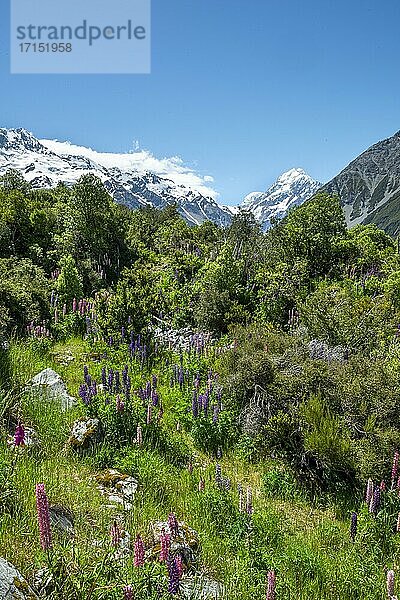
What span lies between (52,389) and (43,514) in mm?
4729

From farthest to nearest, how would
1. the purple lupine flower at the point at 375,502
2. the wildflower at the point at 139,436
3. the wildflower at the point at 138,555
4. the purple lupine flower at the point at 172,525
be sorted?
the wildflower at the point at 139,436, the purple lupine flower at the point at 375,502, the purple lupine flower at the point at 172,525, the wildflower at the point at 138,555

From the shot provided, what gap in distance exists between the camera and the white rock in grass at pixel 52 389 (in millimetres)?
7082

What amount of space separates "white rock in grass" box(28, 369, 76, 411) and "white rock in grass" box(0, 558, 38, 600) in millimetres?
4212

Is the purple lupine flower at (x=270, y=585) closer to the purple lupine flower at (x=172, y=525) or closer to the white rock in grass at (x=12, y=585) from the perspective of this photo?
the purple lupine flower at (x=172, y=525)

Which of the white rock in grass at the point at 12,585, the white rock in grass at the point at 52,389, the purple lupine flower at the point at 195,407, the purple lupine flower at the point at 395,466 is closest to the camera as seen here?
the white rock in grass at the point at 12,585

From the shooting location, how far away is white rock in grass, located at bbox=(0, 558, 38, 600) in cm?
258

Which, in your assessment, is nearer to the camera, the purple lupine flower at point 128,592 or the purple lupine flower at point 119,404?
the purple lupine flower at point 128,592

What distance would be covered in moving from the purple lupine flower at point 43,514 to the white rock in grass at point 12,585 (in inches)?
9.2

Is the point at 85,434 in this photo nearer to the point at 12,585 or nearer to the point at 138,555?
the point at 138,555

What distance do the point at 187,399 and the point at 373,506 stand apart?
167 inches

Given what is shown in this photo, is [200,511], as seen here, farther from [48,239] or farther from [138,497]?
[48,239]

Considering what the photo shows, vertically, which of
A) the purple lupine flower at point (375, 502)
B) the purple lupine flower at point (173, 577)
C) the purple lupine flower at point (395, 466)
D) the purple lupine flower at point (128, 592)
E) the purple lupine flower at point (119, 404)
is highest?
the purple lupine flower at point (119, 404)


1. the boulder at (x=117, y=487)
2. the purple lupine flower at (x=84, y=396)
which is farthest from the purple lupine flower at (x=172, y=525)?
the purple lupine flower at (x=84, y=396)

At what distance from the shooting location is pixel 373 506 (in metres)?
5.34
